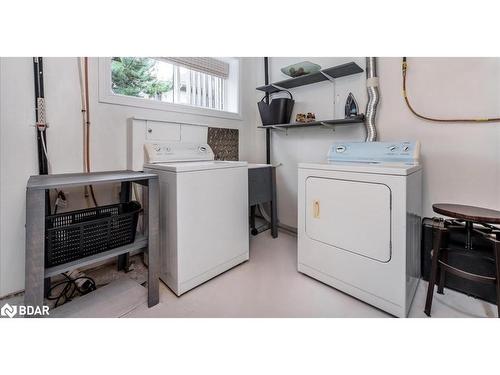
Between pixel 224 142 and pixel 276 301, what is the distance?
1.98m

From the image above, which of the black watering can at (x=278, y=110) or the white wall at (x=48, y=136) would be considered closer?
the white wall at (x=48, y=136)

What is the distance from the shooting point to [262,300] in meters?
1.60

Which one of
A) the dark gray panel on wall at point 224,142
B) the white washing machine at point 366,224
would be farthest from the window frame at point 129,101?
the white washing machine at point 366,224

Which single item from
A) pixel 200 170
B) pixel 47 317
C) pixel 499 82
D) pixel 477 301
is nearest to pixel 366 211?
pixel 477 301

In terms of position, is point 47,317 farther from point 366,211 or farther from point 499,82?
point 499,82

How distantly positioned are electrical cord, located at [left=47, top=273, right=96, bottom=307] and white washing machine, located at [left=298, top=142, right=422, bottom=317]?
1651 millimetres

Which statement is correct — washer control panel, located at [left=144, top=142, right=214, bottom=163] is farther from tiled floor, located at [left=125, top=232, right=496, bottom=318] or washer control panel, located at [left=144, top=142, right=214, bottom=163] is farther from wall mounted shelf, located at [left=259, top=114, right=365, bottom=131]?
tiled floor, located at [left=125, top=232, right=496, bottom=318]

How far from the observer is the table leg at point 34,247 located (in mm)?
1116

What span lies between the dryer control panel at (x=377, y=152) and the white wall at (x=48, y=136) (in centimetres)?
189

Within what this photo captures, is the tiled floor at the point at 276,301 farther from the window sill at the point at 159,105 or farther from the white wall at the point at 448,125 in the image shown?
the window sill at the point at 159,105

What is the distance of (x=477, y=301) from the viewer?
1557 mm

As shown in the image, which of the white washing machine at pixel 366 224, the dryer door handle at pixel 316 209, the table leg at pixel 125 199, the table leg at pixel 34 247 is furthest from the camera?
the table leg at pixel 125 199

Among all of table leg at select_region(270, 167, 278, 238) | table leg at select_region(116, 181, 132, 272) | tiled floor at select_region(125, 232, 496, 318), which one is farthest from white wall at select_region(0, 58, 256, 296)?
table leg at select_region(270, 167, 278, 238)
